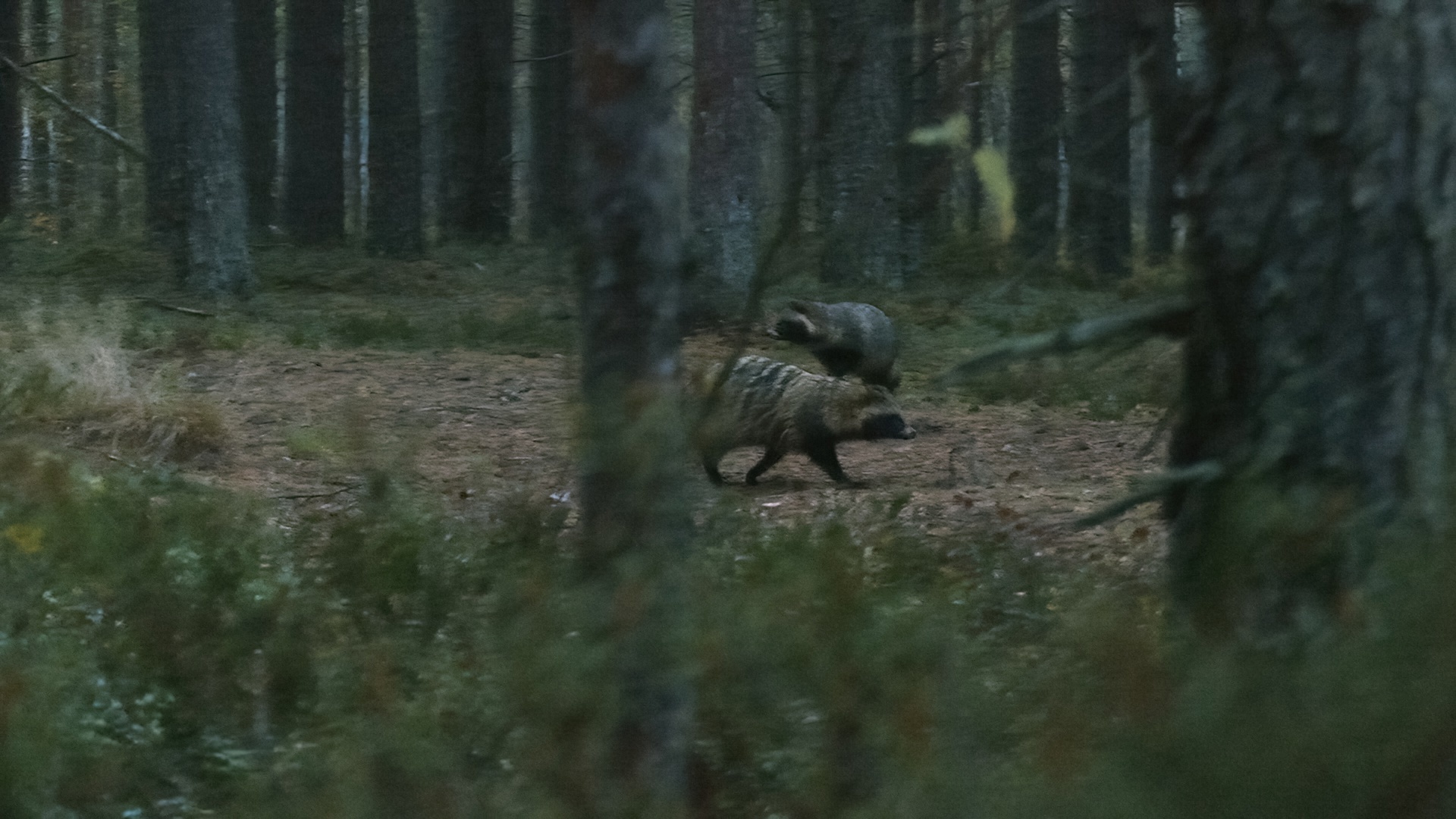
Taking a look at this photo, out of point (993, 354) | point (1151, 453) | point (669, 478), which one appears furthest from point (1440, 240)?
point (1151, 453)

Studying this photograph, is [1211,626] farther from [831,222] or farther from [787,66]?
[831,222]

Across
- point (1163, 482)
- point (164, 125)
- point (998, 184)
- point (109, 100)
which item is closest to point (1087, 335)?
point (1163, 482)

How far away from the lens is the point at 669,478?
9.92 ft

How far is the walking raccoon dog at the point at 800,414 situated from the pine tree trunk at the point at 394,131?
1040 centimetres

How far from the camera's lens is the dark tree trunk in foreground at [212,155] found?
12.6 m

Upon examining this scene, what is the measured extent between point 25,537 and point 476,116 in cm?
1561

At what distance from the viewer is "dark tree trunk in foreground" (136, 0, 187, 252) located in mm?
12883

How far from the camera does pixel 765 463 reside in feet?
28.4

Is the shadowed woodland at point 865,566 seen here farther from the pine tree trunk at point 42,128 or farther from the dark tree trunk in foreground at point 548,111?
the pine tree trunk at point 42,128

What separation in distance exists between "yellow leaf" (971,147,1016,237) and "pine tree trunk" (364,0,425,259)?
16.1 m

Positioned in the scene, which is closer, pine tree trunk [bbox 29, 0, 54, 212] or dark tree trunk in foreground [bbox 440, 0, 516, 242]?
dark tree trunk in foreground [bbox 440, 0, 516, 242]

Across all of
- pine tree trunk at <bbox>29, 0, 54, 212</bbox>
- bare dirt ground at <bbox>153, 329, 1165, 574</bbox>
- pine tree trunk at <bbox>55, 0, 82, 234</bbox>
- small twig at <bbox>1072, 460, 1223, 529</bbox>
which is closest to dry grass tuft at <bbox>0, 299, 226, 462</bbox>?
bare dirt ground at <bbox>153, 329, 1165, 574</bbox>

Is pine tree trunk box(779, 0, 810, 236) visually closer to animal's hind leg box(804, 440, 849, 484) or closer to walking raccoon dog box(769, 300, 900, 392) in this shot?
animal's hind leg box(804, 440, 849, 484)

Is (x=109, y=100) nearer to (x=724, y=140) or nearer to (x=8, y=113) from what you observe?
(x=8, y=113)
